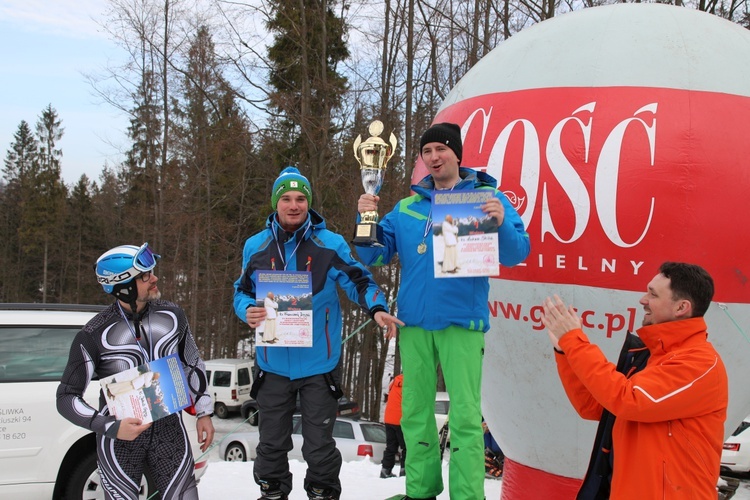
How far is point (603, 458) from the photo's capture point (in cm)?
294

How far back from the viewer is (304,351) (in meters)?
3.80

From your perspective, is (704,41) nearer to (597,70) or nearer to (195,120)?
(597,70)

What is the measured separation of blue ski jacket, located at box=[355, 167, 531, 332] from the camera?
3434 mm

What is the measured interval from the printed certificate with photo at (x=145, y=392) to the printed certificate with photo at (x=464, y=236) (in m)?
1.43

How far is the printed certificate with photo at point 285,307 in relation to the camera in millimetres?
3686

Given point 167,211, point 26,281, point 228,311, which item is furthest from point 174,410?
point 26,281

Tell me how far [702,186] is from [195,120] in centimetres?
2224

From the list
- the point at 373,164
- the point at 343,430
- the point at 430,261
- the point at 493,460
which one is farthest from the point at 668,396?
the point at 343,430

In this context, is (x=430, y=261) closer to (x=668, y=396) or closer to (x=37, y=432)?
(x=668, y=396)

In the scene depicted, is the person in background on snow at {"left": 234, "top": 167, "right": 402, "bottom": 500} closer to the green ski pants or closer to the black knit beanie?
the green ski pants

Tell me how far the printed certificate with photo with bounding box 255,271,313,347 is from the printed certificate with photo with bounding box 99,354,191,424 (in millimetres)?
606

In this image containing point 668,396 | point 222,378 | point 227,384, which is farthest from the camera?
point 222,378

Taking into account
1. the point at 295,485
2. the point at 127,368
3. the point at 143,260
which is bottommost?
the point at 295,485

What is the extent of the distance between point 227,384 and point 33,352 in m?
18.5
